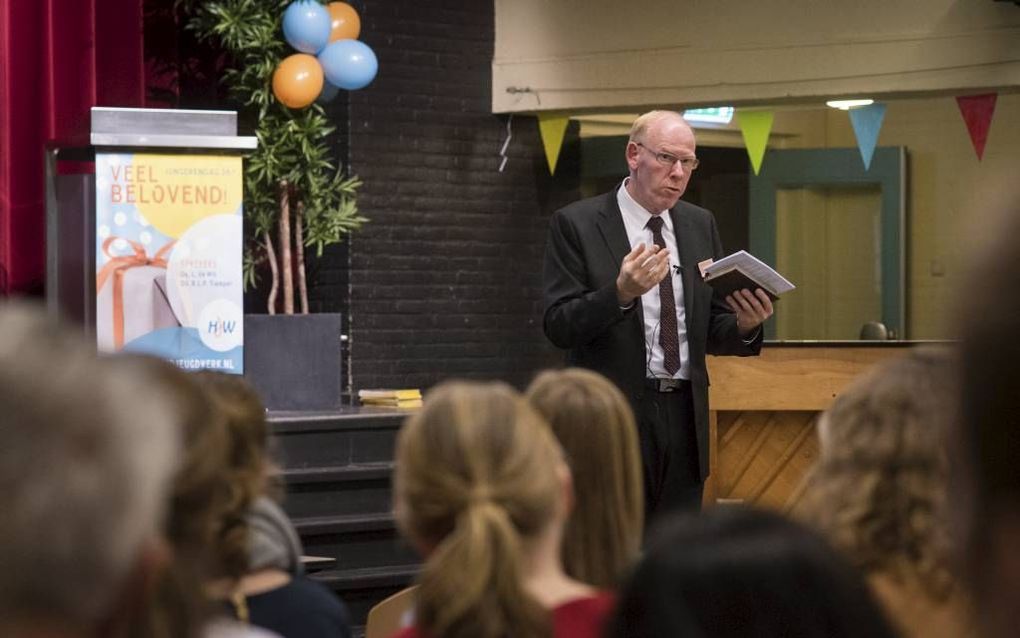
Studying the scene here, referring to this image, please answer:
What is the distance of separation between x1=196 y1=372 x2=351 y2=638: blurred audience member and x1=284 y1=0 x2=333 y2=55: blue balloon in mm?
4401

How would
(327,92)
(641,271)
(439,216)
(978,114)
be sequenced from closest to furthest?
(641,271)
(327,92)
(978,114)
(439,216)

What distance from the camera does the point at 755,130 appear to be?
741 cm

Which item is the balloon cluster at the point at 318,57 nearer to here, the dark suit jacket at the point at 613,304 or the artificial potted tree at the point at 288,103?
the artificial potted tree at the point at 288,103

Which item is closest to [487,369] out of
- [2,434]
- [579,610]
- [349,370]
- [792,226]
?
[349,370]

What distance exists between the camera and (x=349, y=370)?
280 inches

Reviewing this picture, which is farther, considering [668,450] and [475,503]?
[668,450]

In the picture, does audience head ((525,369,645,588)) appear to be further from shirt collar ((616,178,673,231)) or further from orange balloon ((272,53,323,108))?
orange balloon ((272,53,323,108))

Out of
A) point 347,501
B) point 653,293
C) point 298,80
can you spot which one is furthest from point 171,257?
point 653,293

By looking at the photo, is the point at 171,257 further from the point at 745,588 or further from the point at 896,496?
the point at 745,588

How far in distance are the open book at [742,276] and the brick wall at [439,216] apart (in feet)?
11.8

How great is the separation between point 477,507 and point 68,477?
949 millimetres

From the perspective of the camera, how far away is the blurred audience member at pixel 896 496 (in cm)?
150

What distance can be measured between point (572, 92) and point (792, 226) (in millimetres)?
3307

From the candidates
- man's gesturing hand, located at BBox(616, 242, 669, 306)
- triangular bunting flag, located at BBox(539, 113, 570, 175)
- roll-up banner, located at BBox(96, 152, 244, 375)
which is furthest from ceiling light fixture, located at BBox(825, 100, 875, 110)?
man's gesturing hand, located at BBox(616, 242, 669, 306)
